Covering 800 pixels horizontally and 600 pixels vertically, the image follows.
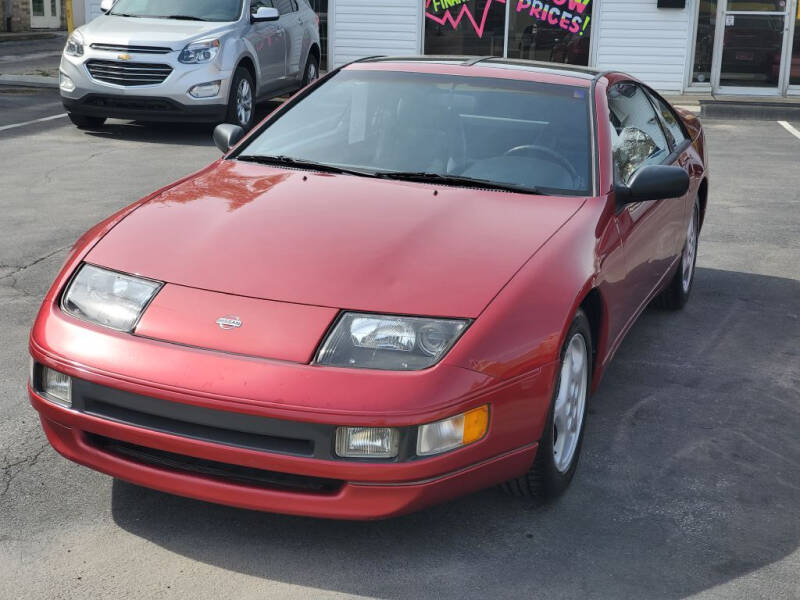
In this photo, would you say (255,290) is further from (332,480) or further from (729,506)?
(729,506)

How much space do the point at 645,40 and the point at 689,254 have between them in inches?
540

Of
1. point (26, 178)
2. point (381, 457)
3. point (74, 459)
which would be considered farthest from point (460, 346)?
point (26, 178)

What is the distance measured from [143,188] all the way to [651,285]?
5.28 meters

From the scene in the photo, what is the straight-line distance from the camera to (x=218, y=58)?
1200 centimetres

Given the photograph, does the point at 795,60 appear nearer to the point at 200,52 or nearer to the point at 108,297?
the point at 200,52

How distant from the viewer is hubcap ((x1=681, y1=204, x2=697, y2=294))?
20.3 feet

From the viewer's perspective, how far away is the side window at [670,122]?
5922mm

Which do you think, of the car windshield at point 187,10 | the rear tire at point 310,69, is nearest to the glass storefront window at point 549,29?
the rear tire at point 310,69

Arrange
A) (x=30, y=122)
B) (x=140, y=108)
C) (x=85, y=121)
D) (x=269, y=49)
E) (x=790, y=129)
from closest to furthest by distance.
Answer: (x=140, y=108) < (x=85, y=121) < (x=30, y=122) < (x=269, y=49) < (x=790, y=129)

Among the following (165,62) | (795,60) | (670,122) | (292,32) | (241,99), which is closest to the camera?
(670,122)

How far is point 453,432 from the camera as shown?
3186 mm

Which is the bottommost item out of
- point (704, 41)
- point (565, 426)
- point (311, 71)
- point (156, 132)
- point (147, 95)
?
point (156, 132)

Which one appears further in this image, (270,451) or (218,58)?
(218,58)

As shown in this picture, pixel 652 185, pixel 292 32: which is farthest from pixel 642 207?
pixel 292 32
